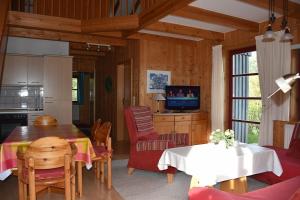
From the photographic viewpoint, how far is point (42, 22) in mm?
4785

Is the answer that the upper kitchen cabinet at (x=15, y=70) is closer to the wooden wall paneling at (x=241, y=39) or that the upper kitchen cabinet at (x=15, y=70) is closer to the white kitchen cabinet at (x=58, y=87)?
the white kitchen cabinet at (x=58, y=87)

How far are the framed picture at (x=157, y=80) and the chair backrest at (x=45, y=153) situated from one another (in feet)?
11.8

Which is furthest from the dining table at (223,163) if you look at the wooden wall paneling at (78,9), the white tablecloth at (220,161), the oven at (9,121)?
the wooden wall paneling at (78,9)

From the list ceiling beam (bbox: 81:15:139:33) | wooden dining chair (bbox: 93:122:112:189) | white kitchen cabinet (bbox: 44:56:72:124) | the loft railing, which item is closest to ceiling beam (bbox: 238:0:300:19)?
ceiling beam (bbox: 81:15:139:33)

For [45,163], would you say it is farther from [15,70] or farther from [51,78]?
[15,70]

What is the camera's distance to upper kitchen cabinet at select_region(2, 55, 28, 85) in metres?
5.48

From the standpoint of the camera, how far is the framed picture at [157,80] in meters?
5.89

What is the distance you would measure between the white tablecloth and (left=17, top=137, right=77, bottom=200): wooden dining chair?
1.16 m

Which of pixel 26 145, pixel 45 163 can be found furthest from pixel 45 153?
pixel 26 145

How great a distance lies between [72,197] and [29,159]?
75 cm

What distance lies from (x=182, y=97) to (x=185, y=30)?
60.5 inches

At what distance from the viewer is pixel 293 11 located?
12.8ft

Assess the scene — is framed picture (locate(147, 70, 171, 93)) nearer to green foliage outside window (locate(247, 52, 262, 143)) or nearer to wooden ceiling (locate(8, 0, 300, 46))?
wooden ceiling (locate(8, 0, 300, 46))

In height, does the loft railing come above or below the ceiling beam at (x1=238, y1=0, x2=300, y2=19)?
above
